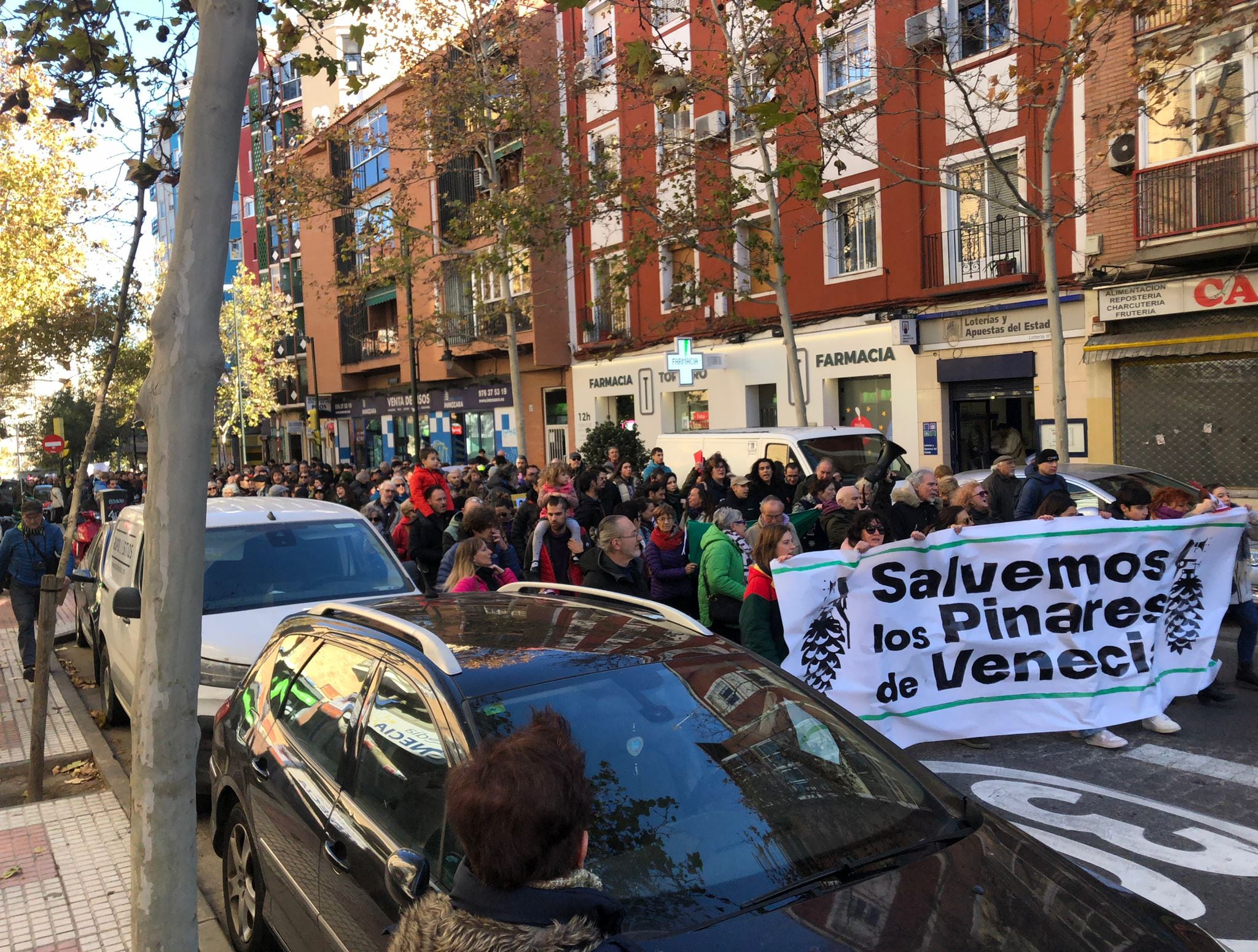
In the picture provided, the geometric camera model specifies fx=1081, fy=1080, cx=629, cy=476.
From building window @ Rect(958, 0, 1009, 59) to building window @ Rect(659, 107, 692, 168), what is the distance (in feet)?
18.2

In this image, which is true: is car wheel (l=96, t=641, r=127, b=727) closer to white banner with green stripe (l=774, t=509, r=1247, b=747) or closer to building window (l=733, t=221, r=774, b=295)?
white banner with green stripe (l=774, t=509, r=1247, b=747)

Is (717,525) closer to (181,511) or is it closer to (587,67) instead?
(181,511)

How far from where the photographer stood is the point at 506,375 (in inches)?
1492

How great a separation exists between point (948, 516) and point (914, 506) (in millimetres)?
864

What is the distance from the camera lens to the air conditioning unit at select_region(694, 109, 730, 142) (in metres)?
26.2

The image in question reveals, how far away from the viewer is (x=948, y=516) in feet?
30.3

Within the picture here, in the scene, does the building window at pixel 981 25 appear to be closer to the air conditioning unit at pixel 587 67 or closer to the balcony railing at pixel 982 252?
the balcony railing at pixel 982 252

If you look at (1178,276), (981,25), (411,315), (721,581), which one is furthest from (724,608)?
(411,315)

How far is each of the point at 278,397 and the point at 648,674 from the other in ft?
203

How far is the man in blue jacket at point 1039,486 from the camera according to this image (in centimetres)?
1065

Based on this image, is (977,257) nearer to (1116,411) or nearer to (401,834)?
(1116,411)

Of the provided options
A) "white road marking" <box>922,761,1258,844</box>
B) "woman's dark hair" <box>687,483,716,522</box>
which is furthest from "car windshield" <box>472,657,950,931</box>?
"woman's dark hair" <box>687,483,716,522</box>

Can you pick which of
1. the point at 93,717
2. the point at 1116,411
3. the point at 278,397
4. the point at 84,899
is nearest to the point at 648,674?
the point at 84,899

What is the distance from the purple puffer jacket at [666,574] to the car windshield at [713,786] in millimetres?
4408
